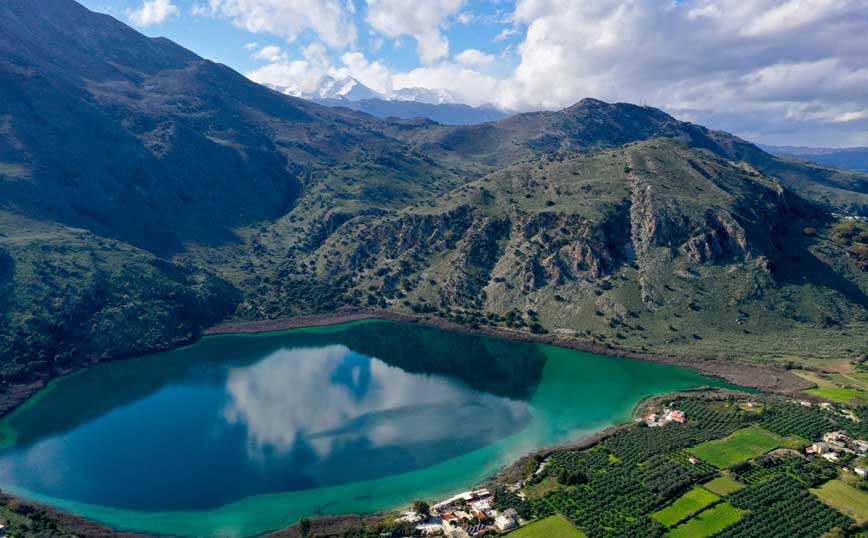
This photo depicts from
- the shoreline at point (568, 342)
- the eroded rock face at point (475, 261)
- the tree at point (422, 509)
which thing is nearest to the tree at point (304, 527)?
the tree at point (422, 509)

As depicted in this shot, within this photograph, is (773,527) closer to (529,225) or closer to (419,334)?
(419,334)

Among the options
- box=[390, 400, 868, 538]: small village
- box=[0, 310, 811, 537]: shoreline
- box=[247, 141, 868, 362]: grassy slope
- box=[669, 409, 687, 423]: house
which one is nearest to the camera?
box=[390, 400, 868, 538]: small village

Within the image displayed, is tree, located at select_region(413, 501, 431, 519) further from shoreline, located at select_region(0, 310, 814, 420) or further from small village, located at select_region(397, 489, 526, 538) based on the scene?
shoreline, located at select_region(0, 310, 814, 420)

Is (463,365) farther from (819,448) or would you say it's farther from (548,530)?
→ (819,448)

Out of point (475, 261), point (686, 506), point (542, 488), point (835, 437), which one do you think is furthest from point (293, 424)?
point (475, 261)

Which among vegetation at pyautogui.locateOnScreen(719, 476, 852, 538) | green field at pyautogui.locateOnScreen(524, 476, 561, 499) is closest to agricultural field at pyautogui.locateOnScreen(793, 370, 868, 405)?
vegetation at pyautogui.locateOnScreen(719, 476, 852, 538)
